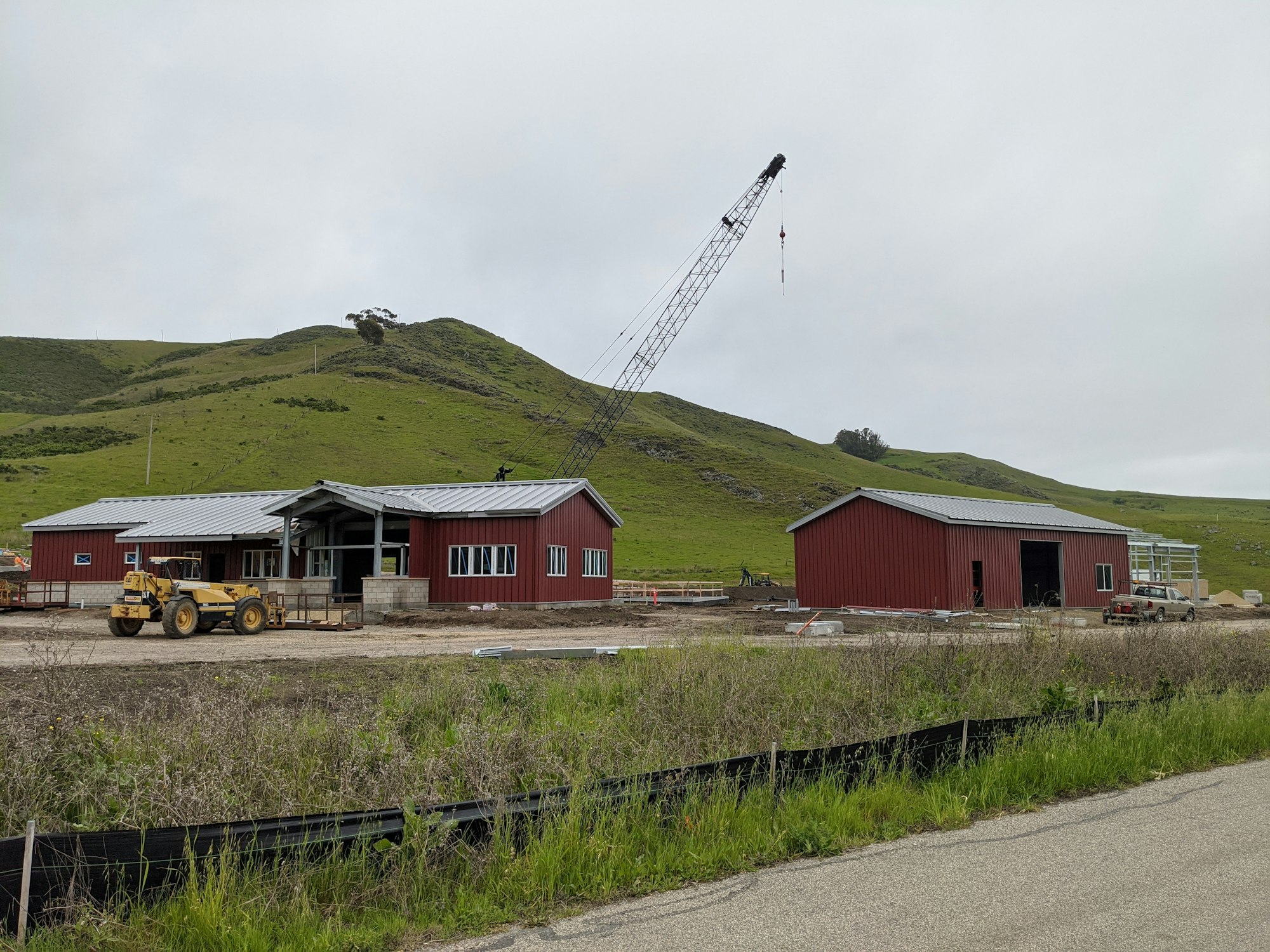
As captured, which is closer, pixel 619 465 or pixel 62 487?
pixel 62 487

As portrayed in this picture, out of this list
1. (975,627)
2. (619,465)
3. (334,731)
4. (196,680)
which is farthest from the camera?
(619,465)

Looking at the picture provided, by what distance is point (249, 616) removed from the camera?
26.6m

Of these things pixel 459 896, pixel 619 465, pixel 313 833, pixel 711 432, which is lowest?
pixel 459 896

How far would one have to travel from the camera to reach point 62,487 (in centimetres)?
6719

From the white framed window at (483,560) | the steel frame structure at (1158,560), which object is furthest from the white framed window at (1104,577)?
the white framed window at (483,560)

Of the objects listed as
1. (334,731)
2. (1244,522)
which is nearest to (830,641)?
(334,731)

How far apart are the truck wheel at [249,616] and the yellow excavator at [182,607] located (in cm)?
2

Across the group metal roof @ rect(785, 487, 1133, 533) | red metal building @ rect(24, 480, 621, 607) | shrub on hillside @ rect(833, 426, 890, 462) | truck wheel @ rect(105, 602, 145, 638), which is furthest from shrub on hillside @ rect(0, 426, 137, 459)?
shrub on hillside @ rect(833, 426, 890, 462)

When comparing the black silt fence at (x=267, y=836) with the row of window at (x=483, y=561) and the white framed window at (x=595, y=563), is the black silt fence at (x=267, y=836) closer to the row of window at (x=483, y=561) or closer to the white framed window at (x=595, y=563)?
the row of window at (x=483, y=561)

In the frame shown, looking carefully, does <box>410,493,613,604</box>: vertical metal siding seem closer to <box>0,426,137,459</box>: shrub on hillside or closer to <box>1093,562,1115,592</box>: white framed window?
<box>1093,562,1115,592</box>: white framed window

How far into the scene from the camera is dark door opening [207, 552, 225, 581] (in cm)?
4047

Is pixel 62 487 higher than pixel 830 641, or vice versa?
pixel 62 487

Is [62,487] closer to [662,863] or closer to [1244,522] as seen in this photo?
[662,863]

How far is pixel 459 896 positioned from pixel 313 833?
99 cm
